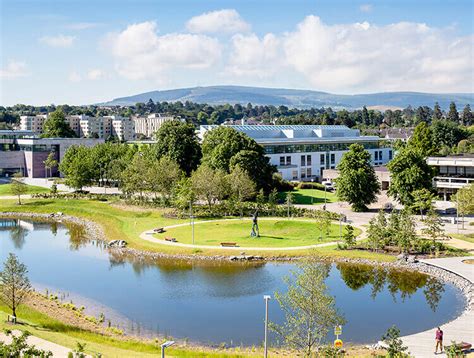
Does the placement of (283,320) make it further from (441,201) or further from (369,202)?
(441,201)

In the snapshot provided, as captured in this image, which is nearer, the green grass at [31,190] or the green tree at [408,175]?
the green tree at [408,175]

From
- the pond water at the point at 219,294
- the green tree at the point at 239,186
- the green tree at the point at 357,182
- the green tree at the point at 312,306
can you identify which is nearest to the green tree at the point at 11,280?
the pond water at the point at 219,294

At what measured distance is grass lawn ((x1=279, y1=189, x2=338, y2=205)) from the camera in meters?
66.5

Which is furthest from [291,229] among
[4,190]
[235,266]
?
[4,190]

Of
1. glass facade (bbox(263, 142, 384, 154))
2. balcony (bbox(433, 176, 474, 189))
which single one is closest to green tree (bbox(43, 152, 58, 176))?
glass facade (bbox(263, 142, 384, 154))

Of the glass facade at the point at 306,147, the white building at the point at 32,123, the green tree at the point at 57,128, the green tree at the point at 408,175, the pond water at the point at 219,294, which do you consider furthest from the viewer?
the white building at the point at 32,123

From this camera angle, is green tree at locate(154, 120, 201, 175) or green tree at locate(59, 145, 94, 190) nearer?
green tree at locate(154, 120, 201, 175)

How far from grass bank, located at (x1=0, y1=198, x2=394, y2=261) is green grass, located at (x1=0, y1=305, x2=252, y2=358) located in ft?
52.2

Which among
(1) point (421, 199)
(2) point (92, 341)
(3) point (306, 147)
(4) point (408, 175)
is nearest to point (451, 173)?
(4) point (408, 175)

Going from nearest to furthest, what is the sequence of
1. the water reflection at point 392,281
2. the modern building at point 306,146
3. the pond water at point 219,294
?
the pond water at point 219,294
the water reflection at point 392,281
the modern building at point 306,146

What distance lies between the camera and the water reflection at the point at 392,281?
3325 centimetres

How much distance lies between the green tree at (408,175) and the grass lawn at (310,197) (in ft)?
35.7

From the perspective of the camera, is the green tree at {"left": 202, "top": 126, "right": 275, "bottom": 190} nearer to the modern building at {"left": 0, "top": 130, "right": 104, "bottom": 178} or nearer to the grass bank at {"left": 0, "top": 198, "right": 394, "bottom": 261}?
the grass bank at {"left": 0, "top": 198, "right": 394, "bottom": 261}

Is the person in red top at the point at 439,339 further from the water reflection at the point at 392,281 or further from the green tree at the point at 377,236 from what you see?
the green tree at the point at 377,236
